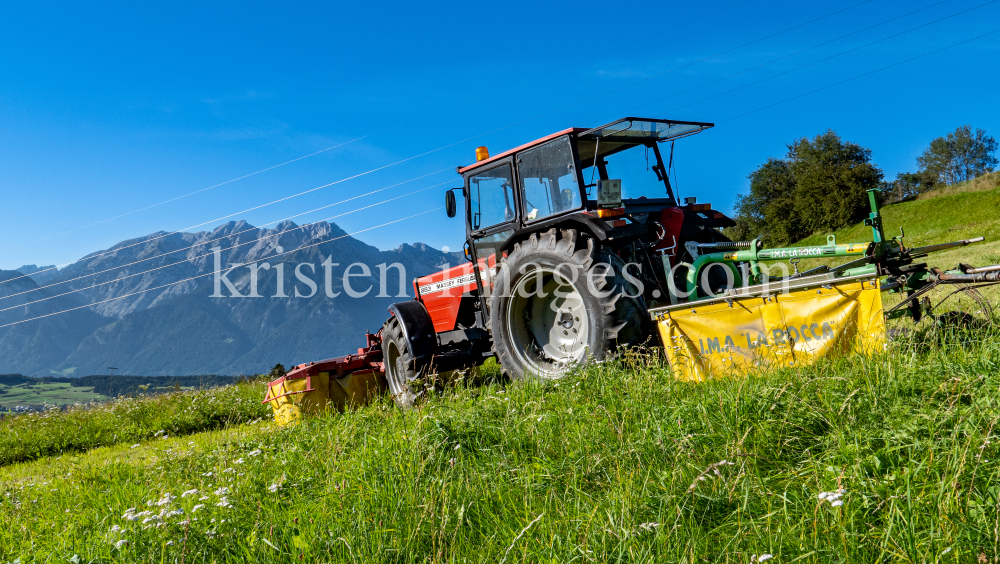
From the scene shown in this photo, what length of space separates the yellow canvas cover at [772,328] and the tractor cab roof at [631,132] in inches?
71.1

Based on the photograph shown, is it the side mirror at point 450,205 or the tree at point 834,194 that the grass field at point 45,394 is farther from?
the side mirror at point 450,205

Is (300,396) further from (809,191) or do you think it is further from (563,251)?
(809,191)

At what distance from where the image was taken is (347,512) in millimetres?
2762

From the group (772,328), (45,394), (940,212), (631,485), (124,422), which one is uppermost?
(940,212)

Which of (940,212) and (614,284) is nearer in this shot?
(614,284)

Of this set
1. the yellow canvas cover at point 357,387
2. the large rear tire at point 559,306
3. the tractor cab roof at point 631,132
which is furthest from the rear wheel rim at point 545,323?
the yellow canvas cover at point 357,387

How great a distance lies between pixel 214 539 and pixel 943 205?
4053 centimetres

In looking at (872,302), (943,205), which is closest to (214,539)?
A: (872,302)

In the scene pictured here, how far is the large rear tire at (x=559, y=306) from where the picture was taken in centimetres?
498

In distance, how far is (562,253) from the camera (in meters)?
5.25

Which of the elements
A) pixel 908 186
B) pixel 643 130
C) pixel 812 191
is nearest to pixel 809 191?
pixel 812 191

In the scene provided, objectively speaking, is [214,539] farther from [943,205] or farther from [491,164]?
[943,205]

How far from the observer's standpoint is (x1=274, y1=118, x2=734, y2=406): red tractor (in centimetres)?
509

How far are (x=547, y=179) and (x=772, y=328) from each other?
2572mm
